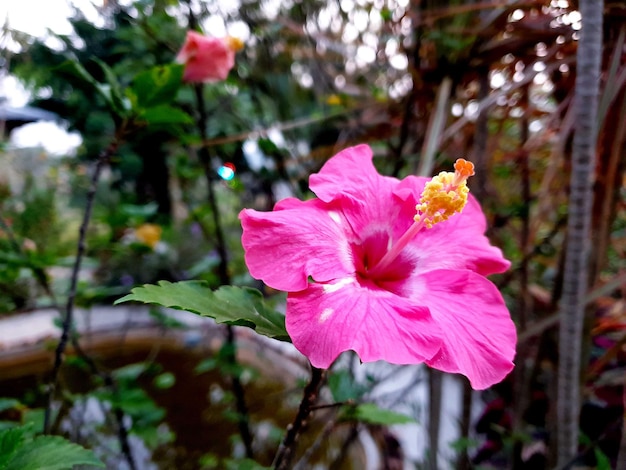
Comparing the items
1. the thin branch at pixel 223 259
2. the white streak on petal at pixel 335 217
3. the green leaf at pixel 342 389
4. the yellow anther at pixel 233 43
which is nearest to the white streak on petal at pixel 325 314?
the white streak on petal at pixel 335 217

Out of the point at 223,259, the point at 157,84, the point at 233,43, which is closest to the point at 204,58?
the point at 233,43

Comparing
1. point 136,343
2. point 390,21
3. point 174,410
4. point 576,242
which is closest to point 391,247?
point 576,242

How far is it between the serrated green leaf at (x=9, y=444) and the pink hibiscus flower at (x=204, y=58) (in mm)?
717

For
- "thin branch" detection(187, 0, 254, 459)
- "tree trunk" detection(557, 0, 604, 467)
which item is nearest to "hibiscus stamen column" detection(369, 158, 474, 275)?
"tree trunk" detection(557, 0, 604, 467)

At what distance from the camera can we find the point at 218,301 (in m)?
0.41

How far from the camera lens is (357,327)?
1.19 ft

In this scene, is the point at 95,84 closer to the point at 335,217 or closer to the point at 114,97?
the point at 114,97

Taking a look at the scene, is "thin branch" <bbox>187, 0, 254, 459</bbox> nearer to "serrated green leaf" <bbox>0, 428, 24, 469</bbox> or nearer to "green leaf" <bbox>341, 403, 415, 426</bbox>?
"green leaf" <bbox>341, 403, 415, 426</bbox>

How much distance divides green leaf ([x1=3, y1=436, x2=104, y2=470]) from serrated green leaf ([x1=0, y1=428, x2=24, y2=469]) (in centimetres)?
3

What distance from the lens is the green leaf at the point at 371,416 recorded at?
65 centimetres

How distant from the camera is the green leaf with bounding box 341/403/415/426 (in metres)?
0.65

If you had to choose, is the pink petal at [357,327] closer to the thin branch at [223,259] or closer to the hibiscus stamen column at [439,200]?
the hibiscus stamen column at [439,200]

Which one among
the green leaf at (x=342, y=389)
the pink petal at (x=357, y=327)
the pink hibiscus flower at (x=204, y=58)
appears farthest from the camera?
the pink hibiscus flower at (x=204, y=58)

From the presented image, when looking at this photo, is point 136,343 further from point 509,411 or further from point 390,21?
point 390,21
